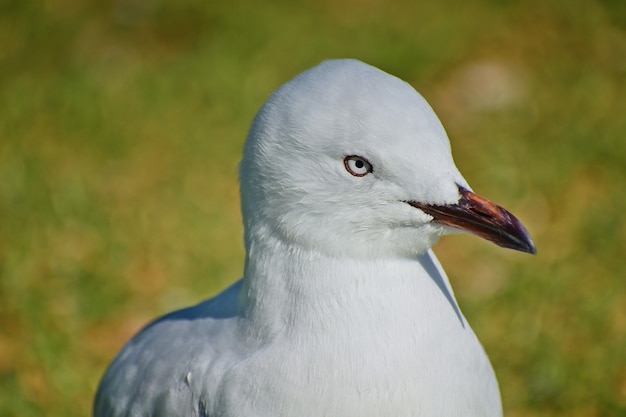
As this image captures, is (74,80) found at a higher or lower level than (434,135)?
higher

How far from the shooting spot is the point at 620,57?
6.23 m

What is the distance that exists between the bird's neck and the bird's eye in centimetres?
26

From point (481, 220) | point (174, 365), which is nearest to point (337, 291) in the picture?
point (481, 220)

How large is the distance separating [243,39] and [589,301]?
3.63 metres

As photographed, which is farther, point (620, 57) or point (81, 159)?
point (620, 57)

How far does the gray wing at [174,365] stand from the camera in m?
2.56

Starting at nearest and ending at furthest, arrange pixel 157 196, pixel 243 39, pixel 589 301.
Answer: pixel 589 301, pixel 157 196, pixel 243 39

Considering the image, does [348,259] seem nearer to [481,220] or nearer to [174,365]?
[481,220]

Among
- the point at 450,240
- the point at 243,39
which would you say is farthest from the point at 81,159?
the point at 450,240

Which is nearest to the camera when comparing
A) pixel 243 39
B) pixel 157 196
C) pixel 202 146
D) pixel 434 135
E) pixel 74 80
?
pixel 434 135

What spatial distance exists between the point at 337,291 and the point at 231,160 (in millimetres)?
3448

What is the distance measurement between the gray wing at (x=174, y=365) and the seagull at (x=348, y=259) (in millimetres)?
11

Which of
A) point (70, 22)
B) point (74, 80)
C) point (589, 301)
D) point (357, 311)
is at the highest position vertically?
point (70, 22)

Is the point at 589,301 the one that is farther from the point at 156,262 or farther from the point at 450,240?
the point at 156,262
